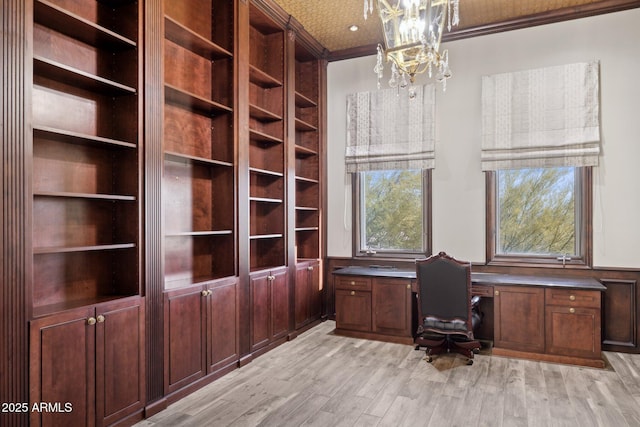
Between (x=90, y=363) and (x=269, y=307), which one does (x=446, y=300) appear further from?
(x=90, y=363)

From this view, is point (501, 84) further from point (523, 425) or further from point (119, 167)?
point (119, 167)

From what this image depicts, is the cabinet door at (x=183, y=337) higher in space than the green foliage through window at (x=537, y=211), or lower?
lower

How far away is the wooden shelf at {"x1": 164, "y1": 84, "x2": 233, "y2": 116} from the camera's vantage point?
3.18m

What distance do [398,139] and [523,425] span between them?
3388 millimetres

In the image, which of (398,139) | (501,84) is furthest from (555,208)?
(398,139)

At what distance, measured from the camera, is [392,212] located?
203 inches

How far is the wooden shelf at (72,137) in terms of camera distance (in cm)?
221

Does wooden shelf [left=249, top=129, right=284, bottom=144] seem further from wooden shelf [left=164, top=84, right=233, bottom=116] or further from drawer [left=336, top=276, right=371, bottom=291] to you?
drawer [left=336, top=276, right=371, bottom=291]

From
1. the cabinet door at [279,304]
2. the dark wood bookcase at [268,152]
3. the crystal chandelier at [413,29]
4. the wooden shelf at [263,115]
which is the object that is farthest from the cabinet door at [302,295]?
the crystal chandelier at [413,29]

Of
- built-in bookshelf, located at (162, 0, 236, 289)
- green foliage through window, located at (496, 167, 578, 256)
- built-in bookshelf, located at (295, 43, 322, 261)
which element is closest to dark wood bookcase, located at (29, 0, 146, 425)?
built-in bookshelf, located at (162, 0, 236, 289)

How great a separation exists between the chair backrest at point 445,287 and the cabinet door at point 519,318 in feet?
1.62

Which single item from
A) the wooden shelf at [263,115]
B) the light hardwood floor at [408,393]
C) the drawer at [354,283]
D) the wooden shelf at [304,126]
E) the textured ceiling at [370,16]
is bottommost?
the light hardwood floor at [408,393]

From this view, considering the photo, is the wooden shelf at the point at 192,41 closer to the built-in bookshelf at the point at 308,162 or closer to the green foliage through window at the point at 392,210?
the built-in bookshelf at the point at 308,162

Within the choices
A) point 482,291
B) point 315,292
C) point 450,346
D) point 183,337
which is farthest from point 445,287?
point 183,337
